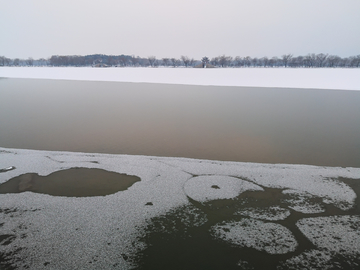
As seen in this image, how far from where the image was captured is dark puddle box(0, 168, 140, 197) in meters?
3.52

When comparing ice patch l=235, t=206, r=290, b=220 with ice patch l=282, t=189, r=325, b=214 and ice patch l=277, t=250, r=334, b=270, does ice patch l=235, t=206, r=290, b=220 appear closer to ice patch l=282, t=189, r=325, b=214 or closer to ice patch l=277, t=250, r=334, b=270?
ice patch l=282, t=189, r=325, b=214

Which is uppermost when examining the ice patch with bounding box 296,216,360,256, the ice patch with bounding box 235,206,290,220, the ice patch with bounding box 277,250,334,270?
the ice patch with bounding box 235,206,290,220

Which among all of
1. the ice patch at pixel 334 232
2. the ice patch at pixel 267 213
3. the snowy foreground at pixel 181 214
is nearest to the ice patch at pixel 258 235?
the snowy foreground at pixel 181 214

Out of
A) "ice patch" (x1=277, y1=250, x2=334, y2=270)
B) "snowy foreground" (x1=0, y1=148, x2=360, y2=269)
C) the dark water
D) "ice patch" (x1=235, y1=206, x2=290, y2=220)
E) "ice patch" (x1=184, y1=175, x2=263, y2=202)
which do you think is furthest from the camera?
the dark water

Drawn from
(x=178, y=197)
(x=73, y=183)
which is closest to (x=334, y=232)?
(x=178, y=197)

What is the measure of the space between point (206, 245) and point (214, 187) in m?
1.22

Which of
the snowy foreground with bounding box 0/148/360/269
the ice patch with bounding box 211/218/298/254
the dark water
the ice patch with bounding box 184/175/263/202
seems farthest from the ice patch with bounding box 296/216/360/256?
the dark water

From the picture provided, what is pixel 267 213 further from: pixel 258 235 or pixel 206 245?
pixel 206 245

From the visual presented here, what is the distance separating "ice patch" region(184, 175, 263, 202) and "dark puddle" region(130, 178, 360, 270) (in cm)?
17

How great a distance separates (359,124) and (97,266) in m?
8.17

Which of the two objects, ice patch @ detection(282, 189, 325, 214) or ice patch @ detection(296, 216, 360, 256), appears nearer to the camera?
ice patch @ detection(296, 216, 360, 256)

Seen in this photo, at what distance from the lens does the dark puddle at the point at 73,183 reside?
3.52m

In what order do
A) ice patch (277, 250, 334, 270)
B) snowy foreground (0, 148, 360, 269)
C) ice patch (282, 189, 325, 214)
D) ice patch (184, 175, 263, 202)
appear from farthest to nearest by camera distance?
ice patch (184, 175, 263, 202), ice patch (282, 189, 325, 214), snowy foreground (0, 148, 360, 269), ice patch (277, 250, 334, 270)

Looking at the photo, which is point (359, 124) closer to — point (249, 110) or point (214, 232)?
point (249, 110)
